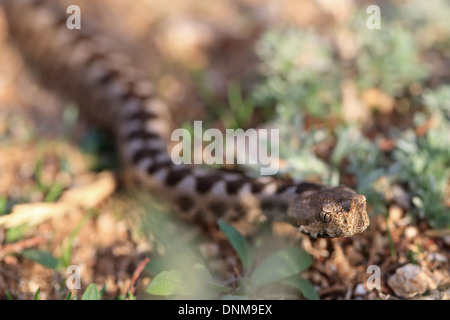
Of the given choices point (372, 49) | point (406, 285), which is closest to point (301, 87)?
point (372, 49)

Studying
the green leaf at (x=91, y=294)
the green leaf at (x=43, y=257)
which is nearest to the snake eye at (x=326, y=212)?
the green leaf at (x=91, y=294)

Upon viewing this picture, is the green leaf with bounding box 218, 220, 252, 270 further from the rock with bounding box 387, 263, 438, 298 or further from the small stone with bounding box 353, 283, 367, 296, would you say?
the rock with bounding box 387, 263, 438, 298

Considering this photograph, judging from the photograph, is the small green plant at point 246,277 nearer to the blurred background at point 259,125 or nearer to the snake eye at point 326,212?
the blurred background at point 259,125

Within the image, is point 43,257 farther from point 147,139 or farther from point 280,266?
point 280,266

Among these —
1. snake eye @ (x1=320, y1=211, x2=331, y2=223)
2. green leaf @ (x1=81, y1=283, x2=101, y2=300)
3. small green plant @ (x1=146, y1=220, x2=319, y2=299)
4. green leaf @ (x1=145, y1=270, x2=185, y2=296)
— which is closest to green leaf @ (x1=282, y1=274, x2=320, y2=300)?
small green plant @ (x1=146, y1=220, x2=319, y2=299)

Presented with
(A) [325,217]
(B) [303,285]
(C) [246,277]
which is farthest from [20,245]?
(A) [325,217]
